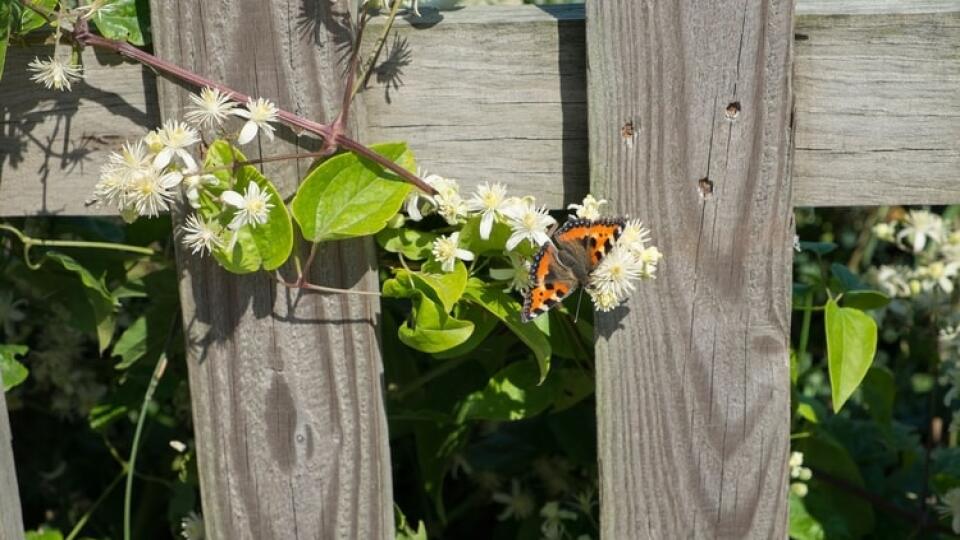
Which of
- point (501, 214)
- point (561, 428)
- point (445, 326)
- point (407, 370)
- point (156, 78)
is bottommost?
point (561, 428)

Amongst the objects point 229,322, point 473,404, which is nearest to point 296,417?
point 229,322

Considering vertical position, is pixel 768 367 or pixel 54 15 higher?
pixel 54 15

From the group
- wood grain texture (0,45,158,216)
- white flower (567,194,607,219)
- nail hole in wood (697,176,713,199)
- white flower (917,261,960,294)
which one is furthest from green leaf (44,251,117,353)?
white flower (917,261,960,294)

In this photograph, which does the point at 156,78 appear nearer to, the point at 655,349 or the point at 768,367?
the point at 655,349

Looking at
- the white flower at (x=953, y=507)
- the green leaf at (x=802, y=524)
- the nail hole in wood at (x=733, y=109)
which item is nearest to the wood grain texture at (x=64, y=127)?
the nail hole in wood at (x=733, y=109)

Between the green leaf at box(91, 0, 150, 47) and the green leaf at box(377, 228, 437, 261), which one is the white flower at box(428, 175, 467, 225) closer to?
the green leaf at box(377, 228, 437, 261)

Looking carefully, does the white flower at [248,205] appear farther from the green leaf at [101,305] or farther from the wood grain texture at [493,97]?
the green leaf at [101,305]
